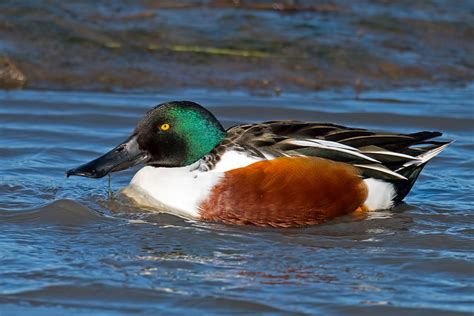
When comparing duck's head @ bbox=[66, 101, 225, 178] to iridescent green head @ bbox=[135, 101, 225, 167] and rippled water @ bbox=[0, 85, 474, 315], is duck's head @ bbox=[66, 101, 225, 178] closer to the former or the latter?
iridescent green head @ bbox=[135, 101, 225, 167]

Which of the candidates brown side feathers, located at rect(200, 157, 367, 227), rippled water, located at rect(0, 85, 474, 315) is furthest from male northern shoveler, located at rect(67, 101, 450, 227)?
rippled water, located at rect(0, 85, 474, 315)

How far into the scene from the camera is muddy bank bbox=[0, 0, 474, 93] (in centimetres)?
1045

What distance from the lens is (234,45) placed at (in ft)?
36.7

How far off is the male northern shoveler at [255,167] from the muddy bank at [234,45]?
11.1 feet

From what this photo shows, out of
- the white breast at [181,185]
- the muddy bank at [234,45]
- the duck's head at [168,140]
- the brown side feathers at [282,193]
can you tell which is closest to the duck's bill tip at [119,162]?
the duck's head at [168,140]

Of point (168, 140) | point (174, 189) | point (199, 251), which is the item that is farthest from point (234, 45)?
point (199, 251)

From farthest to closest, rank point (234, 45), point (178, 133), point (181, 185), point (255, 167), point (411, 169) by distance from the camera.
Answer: point (234, 45) < point (411, 169) < point (178, 133) < point (181, 185) < point (255, 167)

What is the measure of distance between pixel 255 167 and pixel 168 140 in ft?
1.93

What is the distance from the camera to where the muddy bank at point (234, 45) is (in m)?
10.4

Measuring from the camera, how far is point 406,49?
38.1ft

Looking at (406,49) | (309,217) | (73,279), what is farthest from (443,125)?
(73,279)

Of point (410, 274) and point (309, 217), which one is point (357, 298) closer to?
point (410, 274)

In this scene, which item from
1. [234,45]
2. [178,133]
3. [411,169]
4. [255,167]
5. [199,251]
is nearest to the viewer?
[199,251]

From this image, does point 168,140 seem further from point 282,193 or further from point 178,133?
point 282,193
